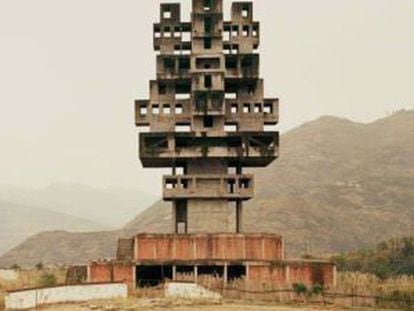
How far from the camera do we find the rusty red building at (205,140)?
6081cm

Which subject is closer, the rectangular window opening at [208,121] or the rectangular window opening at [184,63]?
the rectangular window opening at [208,121]

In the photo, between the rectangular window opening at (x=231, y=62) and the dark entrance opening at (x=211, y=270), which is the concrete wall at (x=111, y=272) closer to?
the dark entrance opening at (x=211, y=270)

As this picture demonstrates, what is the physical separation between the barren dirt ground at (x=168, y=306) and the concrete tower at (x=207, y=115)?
728 inches

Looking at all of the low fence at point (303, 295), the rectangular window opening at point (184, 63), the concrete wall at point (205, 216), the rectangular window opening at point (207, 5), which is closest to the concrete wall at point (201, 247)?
the concrete wall at point (205, 216)

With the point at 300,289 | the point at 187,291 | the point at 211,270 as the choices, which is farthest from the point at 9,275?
the point at 300,289

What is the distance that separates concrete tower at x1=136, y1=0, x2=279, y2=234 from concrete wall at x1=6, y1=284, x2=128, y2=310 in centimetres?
1633

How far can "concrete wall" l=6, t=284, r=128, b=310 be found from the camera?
160 ft

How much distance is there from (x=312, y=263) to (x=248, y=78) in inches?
728

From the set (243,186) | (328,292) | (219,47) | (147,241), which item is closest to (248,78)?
(219,47)

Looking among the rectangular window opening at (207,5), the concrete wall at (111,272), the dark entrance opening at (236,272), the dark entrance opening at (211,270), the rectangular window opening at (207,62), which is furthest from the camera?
the rectangular window opening at (207,5)

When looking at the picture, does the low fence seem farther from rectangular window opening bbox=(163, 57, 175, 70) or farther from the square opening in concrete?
rectangular window opening bbox=(163, 57, 175, 70)

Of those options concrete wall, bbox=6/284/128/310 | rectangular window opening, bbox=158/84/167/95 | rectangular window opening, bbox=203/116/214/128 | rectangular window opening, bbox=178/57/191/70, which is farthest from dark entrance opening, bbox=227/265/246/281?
rectangular window opening, bbox=178/57/191/70

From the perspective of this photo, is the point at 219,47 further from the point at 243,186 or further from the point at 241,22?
the point at 243,186

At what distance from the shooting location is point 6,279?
69625 millimetres
